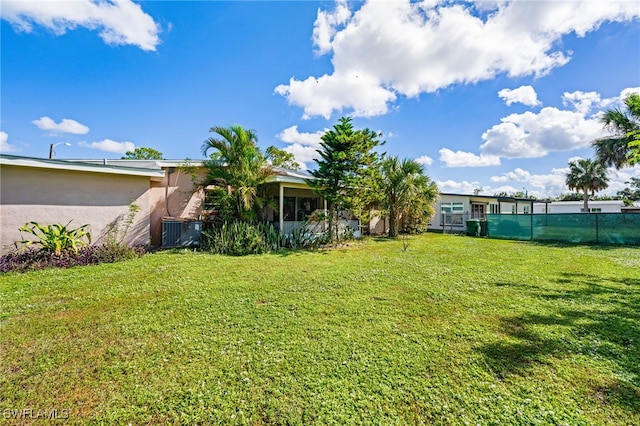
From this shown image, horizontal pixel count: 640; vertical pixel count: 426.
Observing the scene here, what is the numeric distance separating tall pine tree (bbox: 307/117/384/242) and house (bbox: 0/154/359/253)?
96 centimetres

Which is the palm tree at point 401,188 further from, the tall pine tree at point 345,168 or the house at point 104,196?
the house at point 104,196

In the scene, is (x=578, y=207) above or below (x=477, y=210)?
above

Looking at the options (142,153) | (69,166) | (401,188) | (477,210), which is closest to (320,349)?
(69,166)

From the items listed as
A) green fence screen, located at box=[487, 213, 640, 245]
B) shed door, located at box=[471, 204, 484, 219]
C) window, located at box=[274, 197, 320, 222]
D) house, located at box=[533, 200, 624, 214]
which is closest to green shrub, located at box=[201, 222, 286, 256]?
window, located at box=[274, 197, 320, 222]

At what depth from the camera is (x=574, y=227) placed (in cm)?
1258

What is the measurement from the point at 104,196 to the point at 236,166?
4270 millimetres

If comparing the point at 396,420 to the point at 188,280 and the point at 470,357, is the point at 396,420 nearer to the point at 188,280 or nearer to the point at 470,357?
the point at 470,357

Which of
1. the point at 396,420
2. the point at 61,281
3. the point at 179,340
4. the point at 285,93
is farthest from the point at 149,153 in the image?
the point at 396,420

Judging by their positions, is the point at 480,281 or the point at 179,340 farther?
the point at 480,281

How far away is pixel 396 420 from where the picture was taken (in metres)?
2.01

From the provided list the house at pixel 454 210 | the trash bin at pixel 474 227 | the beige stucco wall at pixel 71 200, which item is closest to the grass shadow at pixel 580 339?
the beige stucco wall at pixel 71 200

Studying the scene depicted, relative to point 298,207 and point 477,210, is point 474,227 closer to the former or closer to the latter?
point 477,210

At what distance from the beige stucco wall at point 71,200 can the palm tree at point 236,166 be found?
7.89 ft

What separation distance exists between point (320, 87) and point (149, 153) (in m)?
26.3
